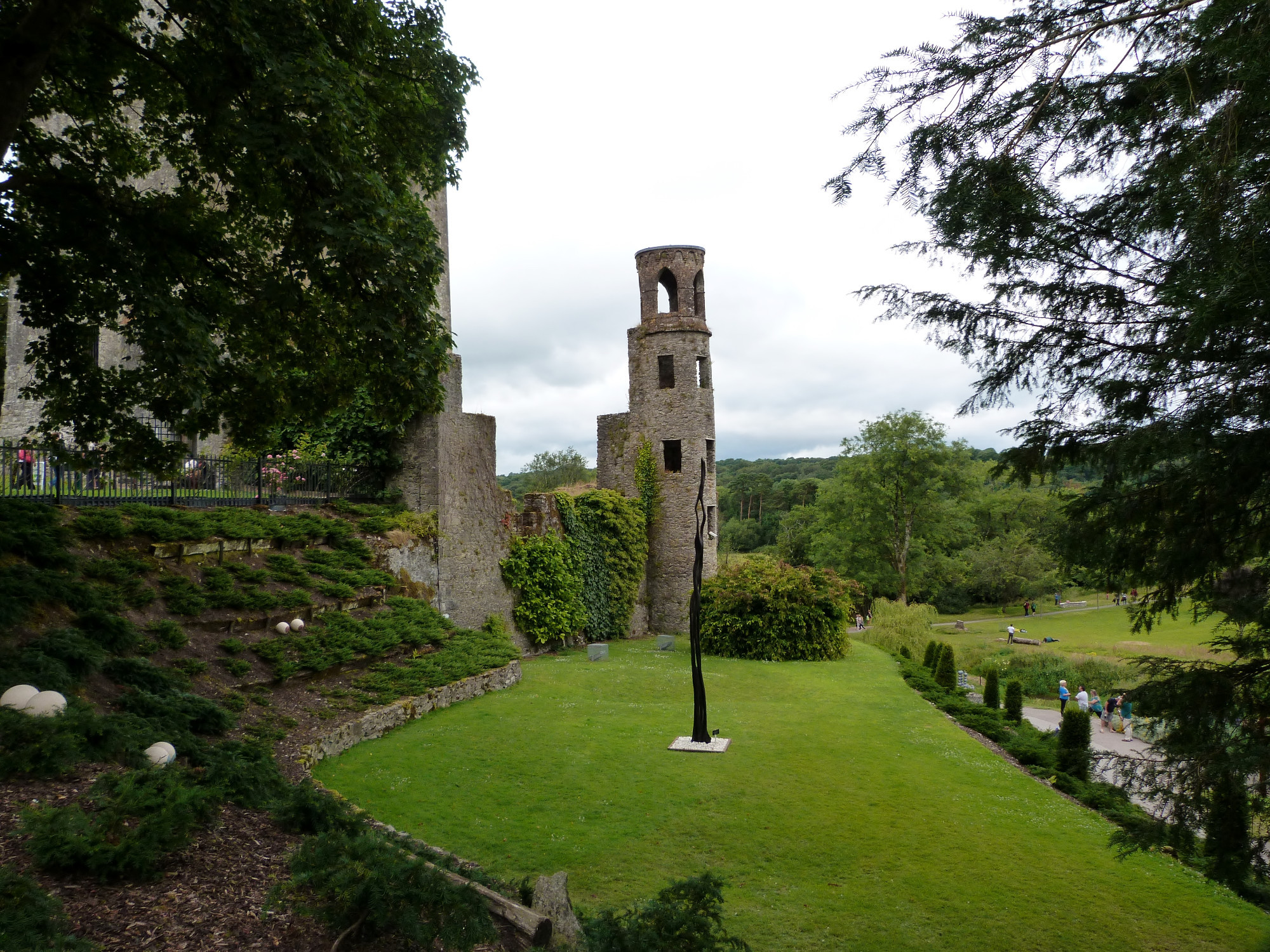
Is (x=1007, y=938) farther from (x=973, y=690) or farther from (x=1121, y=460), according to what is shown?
(x=973, y=690)

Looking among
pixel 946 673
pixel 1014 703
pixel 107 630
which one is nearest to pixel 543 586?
pixel 946 673

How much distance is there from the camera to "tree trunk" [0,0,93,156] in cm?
520

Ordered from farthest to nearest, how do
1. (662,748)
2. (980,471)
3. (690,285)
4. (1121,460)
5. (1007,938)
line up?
(980,471) → (690,285) → (662,748) → (1007,938) → (1121,460)

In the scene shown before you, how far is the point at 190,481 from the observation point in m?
13.7

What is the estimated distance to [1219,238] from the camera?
404 centimetres

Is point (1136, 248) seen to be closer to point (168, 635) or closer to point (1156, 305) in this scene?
point (1156, 305)

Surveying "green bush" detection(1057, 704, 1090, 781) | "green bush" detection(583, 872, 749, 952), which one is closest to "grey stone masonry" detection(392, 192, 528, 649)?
"green bush" detection(583, 872, 749, 952)

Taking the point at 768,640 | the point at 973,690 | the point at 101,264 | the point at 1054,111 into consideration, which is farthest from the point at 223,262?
the point at 973,690

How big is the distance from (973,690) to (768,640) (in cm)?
612

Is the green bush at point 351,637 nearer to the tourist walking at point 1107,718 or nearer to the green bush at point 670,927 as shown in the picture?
the green bush at point 670,927

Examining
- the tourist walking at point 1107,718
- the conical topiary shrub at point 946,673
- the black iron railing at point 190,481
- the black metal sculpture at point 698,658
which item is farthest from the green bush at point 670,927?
the tourist walking at point 1107,718

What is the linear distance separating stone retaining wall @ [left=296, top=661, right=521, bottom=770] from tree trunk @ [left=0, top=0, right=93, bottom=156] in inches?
252

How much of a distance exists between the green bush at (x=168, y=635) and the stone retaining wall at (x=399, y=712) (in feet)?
6.52

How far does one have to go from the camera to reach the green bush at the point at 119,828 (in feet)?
13.4
